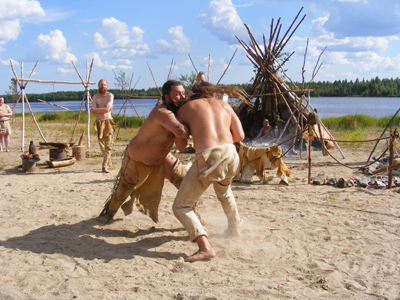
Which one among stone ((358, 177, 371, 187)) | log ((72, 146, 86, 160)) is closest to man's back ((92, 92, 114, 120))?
log ((72, 146, 86, 160))

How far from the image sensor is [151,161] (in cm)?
354

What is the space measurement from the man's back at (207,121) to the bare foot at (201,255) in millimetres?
881

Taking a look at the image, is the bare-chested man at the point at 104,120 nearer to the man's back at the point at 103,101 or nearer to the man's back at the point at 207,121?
the man's back at the point at 103,101

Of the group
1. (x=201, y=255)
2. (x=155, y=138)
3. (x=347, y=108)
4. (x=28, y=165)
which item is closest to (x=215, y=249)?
(x=201, y=255)

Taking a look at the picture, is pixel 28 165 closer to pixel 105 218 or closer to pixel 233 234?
pixel 105 218

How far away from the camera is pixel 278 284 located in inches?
102

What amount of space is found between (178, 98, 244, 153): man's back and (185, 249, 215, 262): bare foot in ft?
2.89

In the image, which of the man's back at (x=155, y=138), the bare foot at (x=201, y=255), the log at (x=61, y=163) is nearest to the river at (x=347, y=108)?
the log at (x=61, y=163)

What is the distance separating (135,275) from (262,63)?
807cm

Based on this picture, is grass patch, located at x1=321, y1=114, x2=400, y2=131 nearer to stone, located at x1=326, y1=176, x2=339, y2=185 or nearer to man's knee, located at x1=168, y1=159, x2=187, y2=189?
stone, located at x1=326, y1=176, x2=339, y2=185

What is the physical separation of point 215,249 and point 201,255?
33cm

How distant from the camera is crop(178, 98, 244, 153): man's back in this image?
301cm

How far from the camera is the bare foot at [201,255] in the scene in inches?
117

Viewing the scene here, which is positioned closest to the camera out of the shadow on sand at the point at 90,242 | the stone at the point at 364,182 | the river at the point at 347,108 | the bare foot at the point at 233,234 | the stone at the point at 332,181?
the shadow on sand at the point at 90,242
